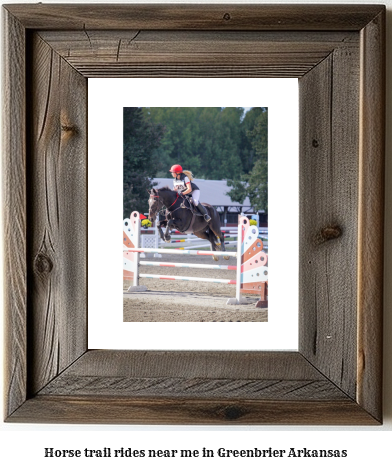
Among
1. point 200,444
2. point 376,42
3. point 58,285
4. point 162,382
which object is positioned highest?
point 376,42

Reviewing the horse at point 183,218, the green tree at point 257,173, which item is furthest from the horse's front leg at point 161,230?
the green tree at point 257,173

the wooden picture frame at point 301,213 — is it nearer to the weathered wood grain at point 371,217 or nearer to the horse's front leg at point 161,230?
the weathered wood grain at point 371,217

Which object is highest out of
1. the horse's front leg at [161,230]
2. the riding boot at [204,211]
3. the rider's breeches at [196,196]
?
the rider's breeches at [196,196]

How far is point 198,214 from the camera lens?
2.89 ft

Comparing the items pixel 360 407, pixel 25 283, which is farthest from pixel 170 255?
pixel 360 407

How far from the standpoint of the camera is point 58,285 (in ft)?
2.95

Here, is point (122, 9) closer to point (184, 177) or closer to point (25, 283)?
point (184, 177)

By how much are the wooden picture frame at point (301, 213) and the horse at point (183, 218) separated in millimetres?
114

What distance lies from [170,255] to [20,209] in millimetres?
237

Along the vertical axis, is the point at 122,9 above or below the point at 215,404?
above

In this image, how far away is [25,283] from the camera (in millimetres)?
888

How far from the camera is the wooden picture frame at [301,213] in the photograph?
2.86 ft

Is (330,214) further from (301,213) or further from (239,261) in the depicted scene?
(239,261)

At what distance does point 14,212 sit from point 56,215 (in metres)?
0.06
